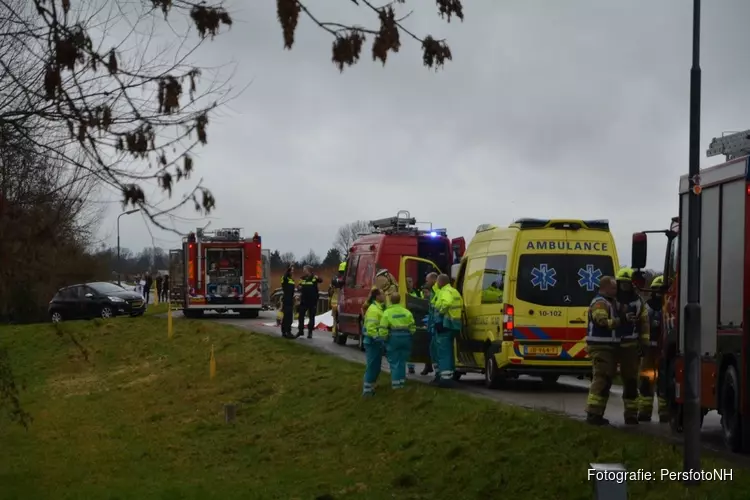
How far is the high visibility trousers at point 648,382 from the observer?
15.0 metres

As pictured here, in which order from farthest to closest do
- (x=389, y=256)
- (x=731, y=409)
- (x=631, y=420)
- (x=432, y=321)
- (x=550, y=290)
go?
(x=389, y=256) < (x=432, y=321) < (x=550, y=290) < (x=631, y=420) < (x=731, y=409)

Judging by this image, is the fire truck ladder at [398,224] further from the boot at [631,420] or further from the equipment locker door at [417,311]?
the boot at [631,420]

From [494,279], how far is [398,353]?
85.9 inches

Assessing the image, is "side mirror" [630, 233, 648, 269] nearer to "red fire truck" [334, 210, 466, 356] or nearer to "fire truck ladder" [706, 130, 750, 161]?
"fire truck ladder" [706, 130, 750, 161]

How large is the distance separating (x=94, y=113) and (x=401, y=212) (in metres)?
19.9

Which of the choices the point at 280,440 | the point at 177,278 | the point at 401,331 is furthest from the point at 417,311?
the point at 177,278

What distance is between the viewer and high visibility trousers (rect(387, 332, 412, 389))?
17359 mm

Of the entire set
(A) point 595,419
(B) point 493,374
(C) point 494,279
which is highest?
(C) point 494,279

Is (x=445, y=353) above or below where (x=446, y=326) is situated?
below

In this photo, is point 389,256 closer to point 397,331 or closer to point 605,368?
point 397,331

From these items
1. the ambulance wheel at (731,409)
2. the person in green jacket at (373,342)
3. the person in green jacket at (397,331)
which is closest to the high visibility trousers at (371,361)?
the person in green jacket at (373,342)

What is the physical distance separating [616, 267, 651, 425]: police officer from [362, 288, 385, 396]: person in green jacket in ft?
14.7

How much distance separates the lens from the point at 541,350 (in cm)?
1792

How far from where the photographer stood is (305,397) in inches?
831
